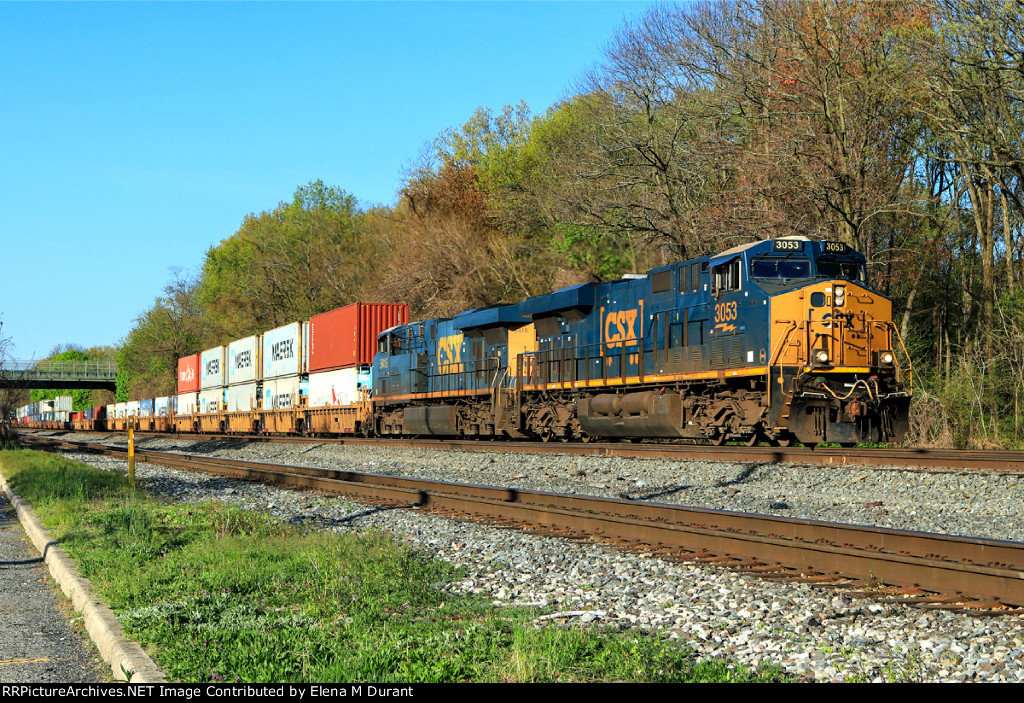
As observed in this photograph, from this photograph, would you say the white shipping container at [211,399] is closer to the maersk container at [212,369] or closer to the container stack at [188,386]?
the maersk container at [212,369]

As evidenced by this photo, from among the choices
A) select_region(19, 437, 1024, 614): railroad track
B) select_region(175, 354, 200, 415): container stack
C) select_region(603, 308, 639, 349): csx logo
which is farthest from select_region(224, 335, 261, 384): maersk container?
select_region(19, 437, 1024, 614): railroad track

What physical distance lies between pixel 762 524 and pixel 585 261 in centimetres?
3072

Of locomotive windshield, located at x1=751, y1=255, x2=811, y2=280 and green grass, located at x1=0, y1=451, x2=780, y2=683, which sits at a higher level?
locomotive windshield, located at x1=751, y1=255, x2=811, y2=280

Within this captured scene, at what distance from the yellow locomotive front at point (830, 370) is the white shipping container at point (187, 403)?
135 feet

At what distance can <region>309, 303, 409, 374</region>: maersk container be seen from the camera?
32.3 m

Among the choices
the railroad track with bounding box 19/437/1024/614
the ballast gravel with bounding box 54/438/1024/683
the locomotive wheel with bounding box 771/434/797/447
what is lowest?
the ballast gravel with bounding box 54/438/1024/683

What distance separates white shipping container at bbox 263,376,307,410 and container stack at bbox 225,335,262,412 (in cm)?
104

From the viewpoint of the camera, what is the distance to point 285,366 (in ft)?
125

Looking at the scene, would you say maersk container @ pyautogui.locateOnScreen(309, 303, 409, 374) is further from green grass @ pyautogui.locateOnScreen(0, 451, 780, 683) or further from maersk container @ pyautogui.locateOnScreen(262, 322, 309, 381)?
green grass @ pyautogui.locateOnScreen(0, 451, 780, 683)

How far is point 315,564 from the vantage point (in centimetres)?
745

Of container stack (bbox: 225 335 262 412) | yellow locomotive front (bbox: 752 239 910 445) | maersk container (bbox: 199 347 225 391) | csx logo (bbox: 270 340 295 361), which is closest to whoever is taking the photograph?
yellow locomotive front (bbox: 752 239 910 445)

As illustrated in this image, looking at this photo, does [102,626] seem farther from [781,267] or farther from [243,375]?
[243,375]

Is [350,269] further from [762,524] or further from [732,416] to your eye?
[762,524]

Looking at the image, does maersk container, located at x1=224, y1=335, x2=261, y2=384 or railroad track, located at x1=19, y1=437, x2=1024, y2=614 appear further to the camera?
maersk container, located at x1=224, y1=335, x2=261, y2=384
